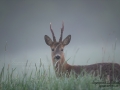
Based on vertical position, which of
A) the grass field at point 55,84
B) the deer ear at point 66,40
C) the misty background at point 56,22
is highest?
the misty background at point 56,22

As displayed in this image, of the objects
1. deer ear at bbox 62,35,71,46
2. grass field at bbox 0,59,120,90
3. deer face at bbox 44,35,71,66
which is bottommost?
grass field at bbox 0,59,120,90

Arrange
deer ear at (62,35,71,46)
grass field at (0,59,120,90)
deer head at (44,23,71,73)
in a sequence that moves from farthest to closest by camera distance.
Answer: deer ear at (62,35,71,46) < deer head at (44,23,71,73) < grass field at (0,59,120,90)

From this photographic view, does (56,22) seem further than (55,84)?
Yes

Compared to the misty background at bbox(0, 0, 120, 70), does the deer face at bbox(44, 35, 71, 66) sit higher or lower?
lower

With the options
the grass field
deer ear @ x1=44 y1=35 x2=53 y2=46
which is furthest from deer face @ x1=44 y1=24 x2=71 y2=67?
the grass field

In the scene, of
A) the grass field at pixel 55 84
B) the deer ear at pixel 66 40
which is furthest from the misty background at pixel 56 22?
the grass field at pixel 55 84

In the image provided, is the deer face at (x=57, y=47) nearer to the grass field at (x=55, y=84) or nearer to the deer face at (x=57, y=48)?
the deer face at (x=57, y=48)

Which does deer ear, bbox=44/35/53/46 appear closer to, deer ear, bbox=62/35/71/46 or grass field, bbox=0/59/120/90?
deer ear, bbox=62/35/71/46

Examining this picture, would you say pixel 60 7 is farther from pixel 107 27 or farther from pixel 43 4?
pixel 107 27

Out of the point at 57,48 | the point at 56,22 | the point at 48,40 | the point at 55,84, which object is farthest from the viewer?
the point at 56,22

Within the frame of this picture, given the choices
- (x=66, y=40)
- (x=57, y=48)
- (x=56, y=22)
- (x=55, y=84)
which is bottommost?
(x=55, y=84)

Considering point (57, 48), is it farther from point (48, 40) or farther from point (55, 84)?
point (55, 84)

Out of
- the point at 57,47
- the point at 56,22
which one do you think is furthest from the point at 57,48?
the point at 56,22

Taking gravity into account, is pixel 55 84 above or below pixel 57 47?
below
